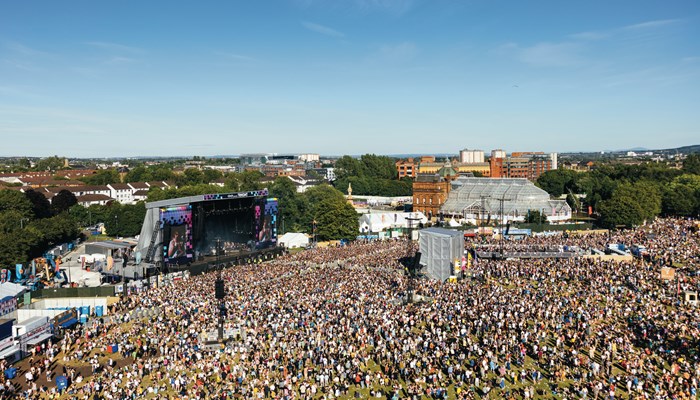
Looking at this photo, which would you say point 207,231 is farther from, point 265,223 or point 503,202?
point 503,202

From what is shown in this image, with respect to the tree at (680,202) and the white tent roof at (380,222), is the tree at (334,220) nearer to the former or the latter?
the white tent roof at (380,222)

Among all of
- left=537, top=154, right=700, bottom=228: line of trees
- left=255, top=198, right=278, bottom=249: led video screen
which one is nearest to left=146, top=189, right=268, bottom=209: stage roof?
left=255, top=198, right=278, bottom=249: led video screen

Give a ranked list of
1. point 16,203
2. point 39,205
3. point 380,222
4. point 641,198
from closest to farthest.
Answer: point 16,203 → point 641,198 → point 380,222 → point 39,205

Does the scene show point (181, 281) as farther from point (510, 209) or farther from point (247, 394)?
point (510, 209)

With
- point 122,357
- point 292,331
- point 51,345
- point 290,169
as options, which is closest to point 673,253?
point 292,331

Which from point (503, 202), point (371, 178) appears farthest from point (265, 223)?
point (371, 178)

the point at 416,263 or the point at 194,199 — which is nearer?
the point at 416,263

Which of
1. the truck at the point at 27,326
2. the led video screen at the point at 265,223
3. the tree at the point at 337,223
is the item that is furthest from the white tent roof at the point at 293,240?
the truck at the point at 27,326
